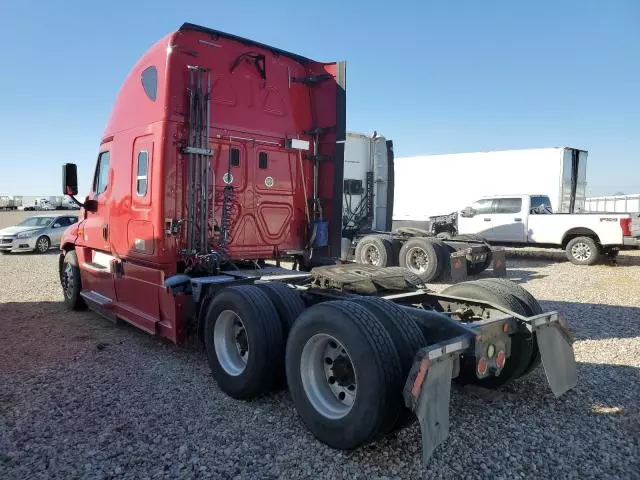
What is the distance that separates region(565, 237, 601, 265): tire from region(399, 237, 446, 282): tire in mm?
5148

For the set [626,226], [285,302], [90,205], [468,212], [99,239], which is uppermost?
[468,212]

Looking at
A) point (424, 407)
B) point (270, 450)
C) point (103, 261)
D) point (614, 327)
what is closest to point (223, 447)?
point (270, 450)

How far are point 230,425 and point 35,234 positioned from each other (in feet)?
56.2

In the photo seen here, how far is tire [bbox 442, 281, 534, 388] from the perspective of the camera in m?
3.87

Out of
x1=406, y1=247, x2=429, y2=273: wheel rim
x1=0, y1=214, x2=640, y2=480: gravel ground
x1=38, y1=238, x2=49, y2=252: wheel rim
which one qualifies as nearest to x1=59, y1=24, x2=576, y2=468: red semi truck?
x1=0, y1=214, x2=640, y2=480: gravel ground

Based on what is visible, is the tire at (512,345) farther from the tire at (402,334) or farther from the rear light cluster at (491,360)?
the tire at (402,334)

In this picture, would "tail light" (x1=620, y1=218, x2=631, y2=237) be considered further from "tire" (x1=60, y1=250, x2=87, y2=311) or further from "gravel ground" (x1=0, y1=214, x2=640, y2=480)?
"tire" (x1=60, y1=250, x2=87, y2=311)

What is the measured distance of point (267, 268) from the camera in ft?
20.2

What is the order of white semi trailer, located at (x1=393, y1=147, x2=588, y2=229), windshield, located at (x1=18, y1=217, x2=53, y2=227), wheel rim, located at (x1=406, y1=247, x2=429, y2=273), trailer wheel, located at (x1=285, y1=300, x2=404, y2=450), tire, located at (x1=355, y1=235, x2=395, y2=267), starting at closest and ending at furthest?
trailer wheel, located at (x1=285, y1=300, x2=404, y2=450)
wheel rim, located at (x1=406, y1=247, x2=429, y2=273)
tire, located at (x1=355, y1=235, x2=395, y2=267)
white semi trailer, located at (x1=393, y1=147, x2=588, y2=229)
windshield, located at (x1=18, y1=217, x2=53, y2=227)

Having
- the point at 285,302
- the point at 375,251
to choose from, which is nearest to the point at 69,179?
the point at 285,302

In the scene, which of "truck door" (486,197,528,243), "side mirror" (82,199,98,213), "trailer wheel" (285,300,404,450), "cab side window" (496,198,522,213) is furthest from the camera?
"cab side window" (496,198,522,213)

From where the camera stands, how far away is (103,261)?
22.1ft

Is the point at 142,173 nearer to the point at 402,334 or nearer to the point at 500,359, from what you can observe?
the point at 402,334

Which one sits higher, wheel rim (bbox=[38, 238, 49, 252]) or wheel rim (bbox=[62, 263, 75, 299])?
wheel rim (bbox=[62, 263, 75, 299])
